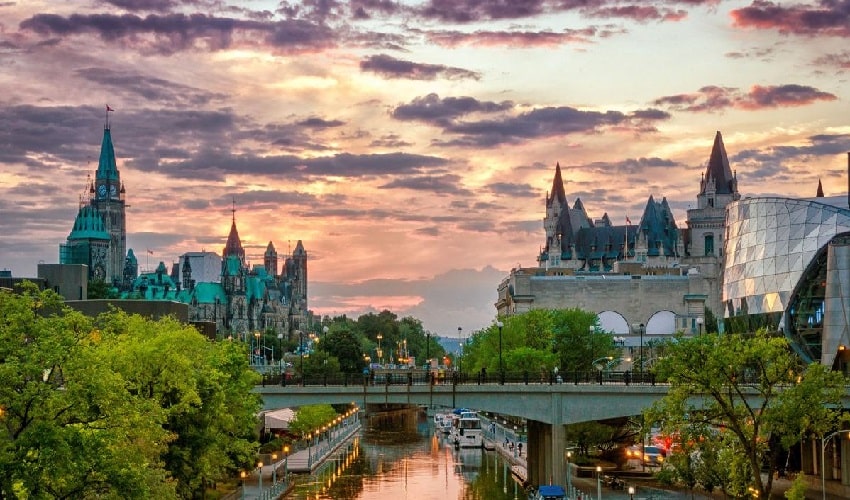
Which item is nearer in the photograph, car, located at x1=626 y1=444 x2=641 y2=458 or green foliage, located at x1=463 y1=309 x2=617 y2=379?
car, located at x1=626 y1=444 x2=641 y2=458

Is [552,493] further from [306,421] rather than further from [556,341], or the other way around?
[556,341]

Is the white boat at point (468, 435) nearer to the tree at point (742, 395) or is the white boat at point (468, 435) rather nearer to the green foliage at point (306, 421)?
the green foliage at point (306, 421)

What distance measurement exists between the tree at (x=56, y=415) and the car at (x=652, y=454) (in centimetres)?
6431

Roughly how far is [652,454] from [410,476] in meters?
20.6

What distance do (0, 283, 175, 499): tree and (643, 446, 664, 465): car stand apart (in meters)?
64.3

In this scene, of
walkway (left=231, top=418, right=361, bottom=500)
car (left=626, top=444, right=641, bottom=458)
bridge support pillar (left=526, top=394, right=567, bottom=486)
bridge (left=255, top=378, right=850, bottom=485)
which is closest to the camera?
bridge (left=255, top=378, right=850, bottom=485)

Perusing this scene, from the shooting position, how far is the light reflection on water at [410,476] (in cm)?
9750

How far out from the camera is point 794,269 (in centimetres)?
11888

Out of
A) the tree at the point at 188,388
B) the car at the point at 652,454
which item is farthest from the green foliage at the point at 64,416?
the car at the point at 652,454

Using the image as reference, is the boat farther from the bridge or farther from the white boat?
the white boat

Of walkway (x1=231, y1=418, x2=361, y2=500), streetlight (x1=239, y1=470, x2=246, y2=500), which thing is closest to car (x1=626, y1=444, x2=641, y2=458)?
walkway (x1=231, y1=418, x2=361, y2=500)

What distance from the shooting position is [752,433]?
67750 millimetres

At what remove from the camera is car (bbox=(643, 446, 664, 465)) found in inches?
4263

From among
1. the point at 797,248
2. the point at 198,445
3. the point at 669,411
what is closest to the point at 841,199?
the point at 797,248
